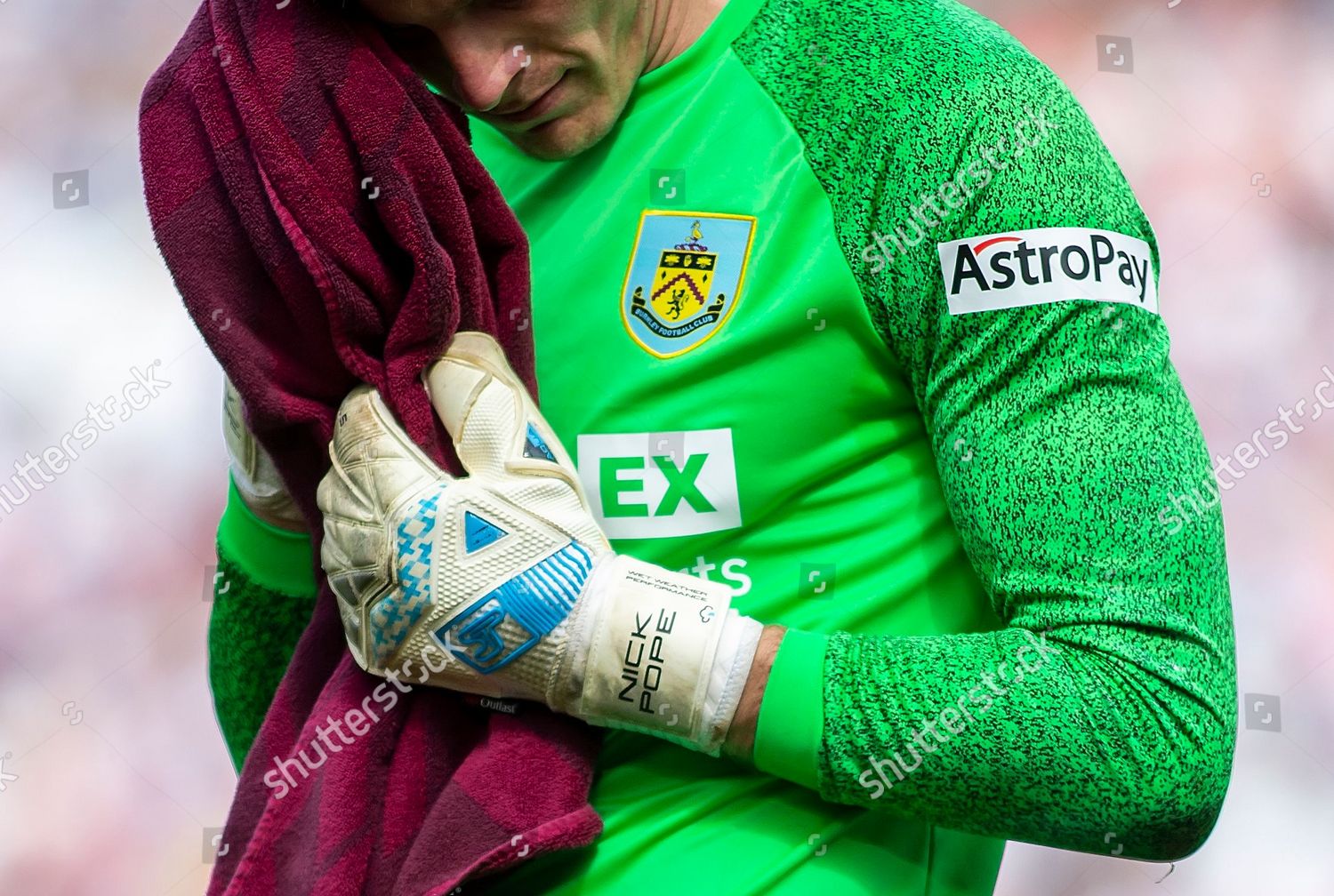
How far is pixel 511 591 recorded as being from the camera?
2.53 ft

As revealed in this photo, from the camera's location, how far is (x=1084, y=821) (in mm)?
725

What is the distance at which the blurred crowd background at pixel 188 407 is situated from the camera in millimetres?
1688

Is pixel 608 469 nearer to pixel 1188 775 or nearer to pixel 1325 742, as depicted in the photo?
pixel 1188 775

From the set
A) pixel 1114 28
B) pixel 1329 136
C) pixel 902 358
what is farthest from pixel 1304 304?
pixel 902 358

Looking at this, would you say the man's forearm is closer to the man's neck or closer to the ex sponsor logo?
the ex sponsor logo

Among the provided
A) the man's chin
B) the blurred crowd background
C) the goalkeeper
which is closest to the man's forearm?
the goalkeeper

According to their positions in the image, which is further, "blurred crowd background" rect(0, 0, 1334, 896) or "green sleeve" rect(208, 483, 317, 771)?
"blurred crowd background" rect(0, 0, 1334, 896)

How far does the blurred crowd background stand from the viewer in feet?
5.54

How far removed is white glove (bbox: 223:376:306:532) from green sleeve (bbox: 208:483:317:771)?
0.5 inches

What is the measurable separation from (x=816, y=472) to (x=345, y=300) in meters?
0.29

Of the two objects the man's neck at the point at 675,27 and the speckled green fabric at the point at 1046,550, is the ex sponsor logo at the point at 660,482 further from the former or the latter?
the man's neck at the point at 675,27

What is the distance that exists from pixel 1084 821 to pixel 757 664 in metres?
0.18

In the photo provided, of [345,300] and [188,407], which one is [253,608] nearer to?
[345,300]

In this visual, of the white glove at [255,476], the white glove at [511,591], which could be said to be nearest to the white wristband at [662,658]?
the white glove at [511,591]
